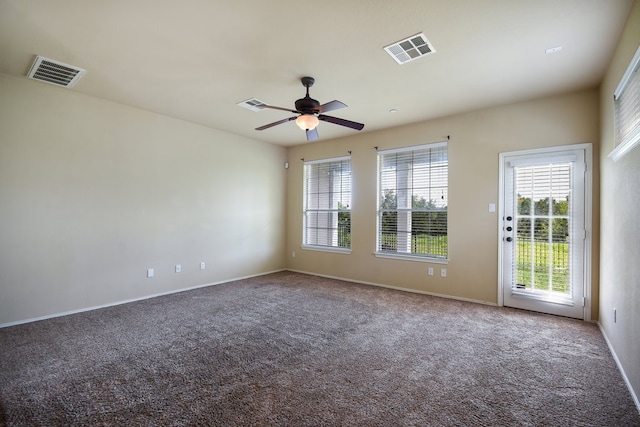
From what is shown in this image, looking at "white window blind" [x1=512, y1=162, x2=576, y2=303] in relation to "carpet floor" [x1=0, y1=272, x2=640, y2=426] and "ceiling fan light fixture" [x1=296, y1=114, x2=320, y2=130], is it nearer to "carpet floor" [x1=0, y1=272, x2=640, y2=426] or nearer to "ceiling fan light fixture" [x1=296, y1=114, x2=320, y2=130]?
"carpet floor" [x1=0, y1=272, x2=640, y2=426]

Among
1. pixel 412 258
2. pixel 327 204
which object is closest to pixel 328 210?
pixel 327 204

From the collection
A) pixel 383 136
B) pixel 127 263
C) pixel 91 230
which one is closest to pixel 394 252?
pixel 383 136

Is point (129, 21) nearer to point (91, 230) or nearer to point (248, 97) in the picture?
point (248, 97)

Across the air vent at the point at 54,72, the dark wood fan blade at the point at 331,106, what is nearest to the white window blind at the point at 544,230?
the dark wood fan blade at the point at 331,106

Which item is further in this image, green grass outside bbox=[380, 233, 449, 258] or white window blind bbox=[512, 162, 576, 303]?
green grass outside bbox=[380, 233, 449, 258]

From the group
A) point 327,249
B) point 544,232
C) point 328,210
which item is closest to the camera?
point 544,232

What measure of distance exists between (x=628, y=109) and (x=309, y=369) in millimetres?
3358

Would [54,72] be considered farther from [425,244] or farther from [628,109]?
[628,109]

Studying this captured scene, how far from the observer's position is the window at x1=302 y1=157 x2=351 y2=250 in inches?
234

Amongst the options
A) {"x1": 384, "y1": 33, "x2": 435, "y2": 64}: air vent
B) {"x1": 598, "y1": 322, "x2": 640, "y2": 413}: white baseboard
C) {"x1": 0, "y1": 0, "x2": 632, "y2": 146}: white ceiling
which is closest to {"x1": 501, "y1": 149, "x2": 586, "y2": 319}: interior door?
{"x1": 598, "y1": 322, "x2": 640, "y2": 413}: white baseboard

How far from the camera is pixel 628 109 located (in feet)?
8.00

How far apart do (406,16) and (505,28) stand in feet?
2.85

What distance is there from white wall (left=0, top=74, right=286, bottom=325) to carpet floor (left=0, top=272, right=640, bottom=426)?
0.52 meters

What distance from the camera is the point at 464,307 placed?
13.5 feet
